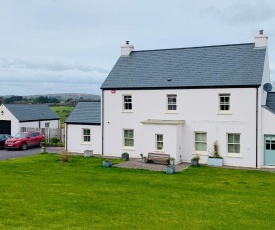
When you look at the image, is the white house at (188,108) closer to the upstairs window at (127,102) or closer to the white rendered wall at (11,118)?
the upstairs window at (127,102)

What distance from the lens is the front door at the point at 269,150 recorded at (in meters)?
25.9

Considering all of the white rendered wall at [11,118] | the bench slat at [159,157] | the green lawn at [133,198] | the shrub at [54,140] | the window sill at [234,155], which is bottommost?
the green lawn at [133,198]

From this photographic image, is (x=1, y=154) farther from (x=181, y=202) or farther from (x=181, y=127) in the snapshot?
(x=181, y=202)

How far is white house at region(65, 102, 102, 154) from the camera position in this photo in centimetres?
3269

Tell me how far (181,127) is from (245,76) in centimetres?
642

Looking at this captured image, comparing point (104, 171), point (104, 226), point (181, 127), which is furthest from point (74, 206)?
point (181, 127)

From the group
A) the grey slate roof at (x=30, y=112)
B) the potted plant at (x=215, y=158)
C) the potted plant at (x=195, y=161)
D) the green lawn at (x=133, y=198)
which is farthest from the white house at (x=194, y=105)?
the grey slate roof at (x=30, y=112)

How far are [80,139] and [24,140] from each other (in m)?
6.90

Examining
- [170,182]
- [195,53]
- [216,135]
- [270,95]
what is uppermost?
[195,53]

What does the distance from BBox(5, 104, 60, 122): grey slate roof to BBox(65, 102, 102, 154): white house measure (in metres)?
11.0

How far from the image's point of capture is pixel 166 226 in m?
11.7

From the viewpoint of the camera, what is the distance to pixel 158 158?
1092 inches

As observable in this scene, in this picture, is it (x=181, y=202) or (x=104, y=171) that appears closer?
(x=181, y=202)

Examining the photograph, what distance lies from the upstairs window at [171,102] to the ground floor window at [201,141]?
9.66ft
